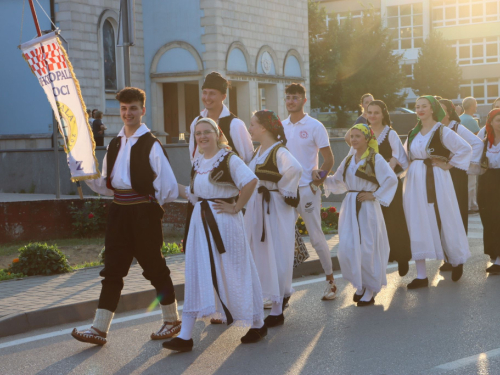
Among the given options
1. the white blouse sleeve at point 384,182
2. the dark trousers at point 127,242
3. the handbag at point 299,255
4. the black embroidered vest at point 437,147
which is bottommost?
the handbag at point 299,255

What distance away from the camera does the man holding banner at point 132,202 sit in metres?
6.04

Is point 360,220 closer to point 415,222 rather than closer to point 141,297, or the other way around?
point 415,222

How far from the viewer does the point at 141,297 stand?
299 inches

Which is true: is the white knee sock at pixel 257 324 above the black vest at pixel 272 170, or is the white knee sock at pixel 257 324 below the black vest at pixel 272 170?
below

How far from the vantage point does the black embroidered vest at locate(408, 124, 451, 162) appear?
28.2 ft

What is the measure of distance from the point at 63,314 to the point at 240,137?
2.15 meters

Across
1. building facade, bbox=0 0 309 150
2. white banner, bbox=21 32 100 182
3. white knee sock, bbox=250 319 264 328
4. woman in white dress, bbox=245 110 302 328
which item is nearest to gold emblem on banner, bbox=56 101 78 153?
white banner, bbox=21 32 100 182

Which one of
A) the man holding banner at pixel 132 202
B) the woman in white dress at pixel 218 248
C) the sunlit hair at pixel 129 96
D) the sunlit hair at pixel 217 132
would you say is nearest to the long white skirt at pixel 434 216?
the woman in white dress at pixel 218 248

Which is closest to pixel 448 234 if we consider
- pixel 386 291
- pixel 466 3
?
pixel 386 291

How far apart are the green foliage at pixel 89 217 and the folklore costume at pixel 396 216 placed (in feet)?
20.3

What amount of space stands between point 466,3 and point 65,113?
73.3 metres

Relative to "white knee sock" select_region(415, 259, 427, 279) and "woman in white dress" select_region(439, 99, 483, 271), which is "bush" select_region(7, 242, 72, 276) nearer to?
"white knee sock" select_region(415, 259, 427, 279)

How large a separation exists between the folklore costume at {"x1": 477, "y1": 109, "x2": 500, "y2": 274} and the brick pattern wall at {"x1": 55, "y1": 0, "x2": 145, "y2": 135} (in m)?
17.4

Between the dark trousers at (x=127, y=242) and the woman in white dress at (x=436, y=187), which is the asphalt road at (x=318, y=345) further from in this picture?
the woman in white dress at (x=436, y=187)
